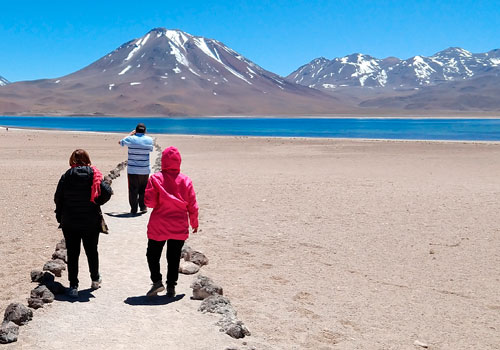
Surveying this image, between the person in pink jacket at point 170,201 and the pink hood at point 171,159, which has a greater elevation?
the pink hood at point 171,159

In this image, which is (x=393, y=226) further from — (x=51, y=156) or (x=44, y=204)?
(x=51, y=156)

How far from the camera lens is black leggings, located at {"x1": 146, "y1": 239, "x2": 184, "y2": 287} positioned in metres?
5.73

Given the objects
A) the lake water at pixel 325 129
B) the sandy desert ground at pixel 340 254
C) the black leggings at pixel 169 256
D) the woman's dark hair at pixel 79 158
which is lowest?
the sandy desert ground at pixel 340 254

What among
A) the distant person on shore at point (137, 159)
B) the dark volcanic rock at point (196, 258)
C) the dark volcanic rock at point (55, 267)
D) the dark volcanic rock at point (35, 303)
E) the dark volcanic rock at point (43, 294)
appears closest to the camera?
the dark volcanic rock at point (35, 303)

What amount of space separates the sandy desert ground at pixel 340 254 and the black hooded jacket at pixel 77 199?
80 cm

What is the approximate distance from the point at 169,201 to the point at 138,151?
14.6ft

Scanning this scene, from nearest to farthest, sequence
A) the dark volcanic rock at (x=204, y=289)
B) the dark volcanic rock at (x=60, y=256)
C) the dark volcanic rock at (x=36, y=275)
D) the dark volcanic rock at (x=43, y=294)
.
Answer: the dark volcanic rock at (x=43, y=294), the dark volcanic rock at (x=204, y=289), the dark volcanic rock at (x=36, y=275), the dark volcanic rock at (x=60, y=256)

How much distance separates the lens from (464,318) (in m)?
5.86

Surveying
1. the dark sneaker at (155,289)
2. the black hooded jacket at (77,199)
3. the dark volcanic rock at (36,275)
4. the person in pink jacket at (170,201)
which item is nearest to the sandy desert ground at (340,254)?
the dark volcanic rock at (36,275)

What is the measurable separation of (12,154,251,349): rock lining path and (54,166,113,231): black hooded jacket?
752 mm

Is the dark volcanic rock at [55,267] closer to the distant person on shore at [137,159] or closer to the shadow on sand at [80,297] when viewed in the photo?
the shadow on sand at [80,297]

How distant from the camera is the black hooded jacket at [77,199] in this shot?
18.2ft

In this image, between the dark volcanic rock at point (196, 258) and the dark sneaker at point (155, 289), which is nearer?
the dark sneaker at point (155, 289)

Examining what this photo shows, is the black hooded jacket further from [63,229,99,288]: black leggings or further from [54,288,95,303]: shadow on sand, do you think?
[54,288,95,303]: shadow on sand
